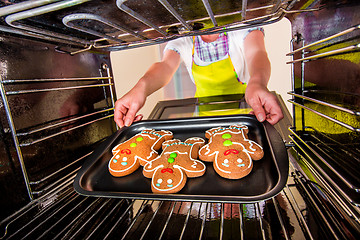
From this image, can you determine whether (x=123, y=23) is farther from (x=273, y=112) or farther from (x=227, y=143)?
(x=273, y=112)

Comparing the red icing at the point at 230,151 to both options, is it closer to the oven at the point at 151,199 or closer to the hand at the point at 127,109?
the oven at the point at 151,199

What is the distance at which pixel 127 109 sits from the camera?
1.11 metres

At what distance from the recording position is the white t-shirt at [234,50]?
5.16 ft

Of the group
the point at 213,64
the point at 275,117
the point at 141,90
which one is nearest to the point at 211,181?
the point at 275,117

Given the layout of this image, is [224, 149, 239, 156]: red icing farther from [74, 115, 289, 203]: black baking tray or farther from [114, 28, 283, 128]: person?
[114, 28, 283, 128]: person

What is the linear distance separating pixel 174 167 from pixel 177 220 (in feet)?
0.55

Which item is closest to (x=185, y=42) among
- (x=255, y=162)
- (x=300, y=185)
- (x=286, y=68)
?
(x=286, y=68)

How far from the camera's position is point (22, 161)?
0.64 meters

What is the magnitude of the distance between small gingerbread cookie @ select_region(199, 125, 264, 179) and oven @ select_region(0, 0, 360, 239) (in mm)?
106

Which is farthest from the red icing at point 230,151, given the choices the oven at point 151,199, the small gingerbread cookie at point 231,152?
the oven at point 151,199

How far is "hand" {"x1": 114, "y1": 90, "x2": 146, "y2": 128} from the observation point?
1.05 m

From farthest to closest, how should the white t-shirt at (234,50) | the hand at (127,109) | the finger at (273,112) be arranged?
the white t-shirt at (234,50) < the hand at (127,109) < the finger at (273,112)

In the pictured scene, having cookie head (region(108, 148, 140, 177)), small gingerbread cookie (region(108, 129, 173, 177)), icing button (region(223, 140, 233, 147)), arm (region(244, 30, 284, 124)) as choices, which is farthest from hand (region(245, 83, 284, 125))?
→ cookie head (region(108, 148, 140, 177))

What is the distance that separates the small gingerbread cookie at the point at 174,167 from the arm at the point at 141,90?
0.36m
